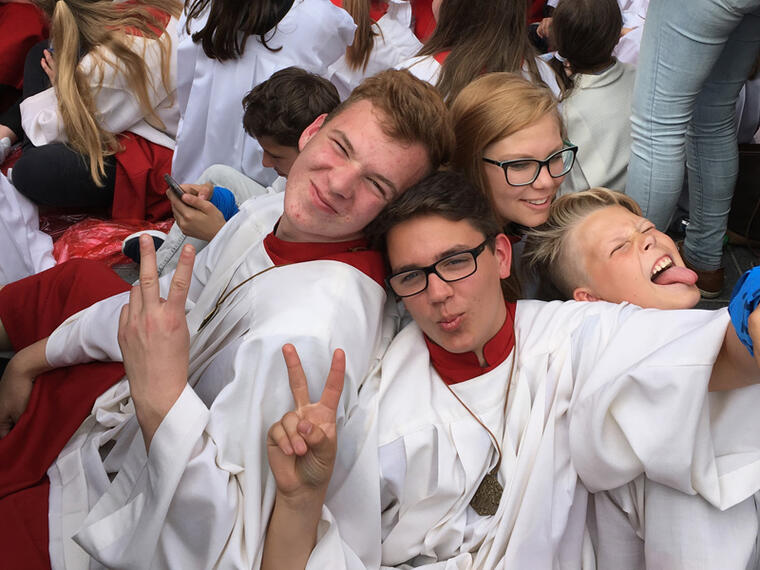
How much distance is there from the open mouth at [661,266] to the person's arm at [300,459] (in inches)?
33.1

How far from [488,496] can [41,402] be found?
1008 millimetres

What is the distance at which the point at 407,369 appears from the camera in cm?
157

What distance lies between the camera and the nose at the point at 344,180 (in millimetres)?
1544

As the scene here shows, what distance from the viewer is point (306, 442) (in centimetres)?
124

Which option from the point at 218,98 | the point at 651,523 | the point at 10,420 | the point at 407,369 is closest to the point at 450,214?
the point at 407,369

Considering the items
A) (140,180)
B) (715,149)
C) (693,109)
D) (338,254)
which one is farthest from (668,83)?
(140,180)

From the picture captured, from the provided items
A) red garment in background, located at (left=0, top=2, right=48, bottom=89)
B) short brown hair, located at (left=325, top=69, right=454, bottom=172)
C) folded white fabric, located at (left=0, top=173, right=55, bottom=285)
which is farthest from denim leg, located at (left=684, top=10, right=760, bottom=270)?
red garment in background, located at (left=0, top=2, right=48, bottom=89)

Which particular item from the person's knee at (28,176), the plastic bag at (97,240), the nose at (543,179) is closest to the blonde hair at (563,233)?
the nose at (543,179)

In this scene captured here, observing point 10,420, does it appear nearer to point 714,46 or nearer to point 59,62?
point 59,62

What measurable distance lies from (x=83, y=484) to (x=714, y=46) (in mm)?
1826

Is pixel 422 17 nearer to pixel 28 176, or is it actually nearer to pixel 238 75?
pixel 238 75

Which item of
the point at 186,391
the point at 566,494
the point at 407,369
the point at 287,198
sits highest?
the point at 287,198

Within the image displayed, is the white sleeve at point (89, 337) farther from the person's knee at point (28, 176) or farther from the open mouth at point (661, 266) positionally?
the person's knee at point (28, 176)

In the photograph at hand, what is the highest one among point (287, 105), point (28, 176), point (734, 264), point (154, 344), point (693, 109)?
point (154, 344)
